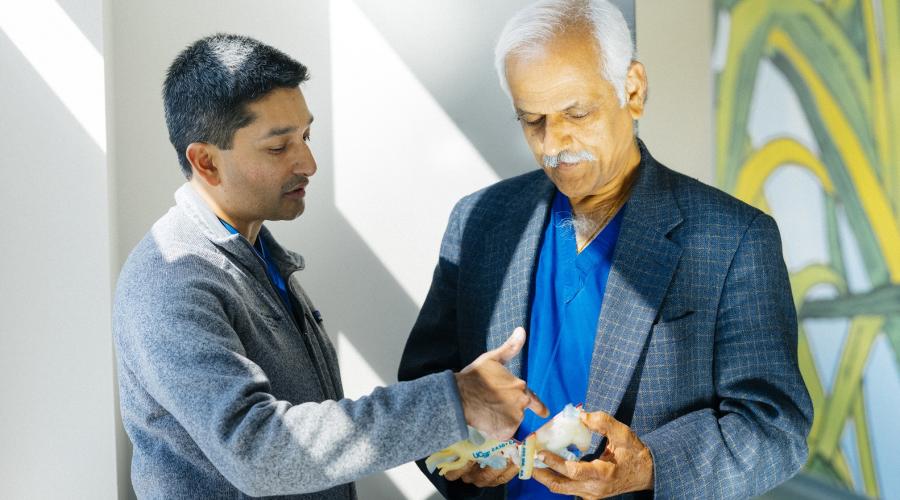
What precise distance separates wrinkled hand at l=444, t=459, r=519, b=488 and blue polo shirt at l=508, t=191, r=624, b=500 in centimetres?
9

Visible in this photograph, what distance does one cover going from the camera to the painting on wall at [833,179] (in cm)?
257

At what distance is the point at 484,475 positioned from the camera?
6.69ft

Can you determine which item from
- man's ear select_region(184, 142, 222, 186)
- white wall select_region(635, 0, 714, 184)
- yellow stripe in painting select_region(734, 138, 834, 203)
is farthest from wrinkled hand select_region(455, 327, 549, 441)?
white wall select_region(635, 0, 714, 184)

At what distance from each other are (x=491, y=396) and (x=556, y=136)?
0.61 m

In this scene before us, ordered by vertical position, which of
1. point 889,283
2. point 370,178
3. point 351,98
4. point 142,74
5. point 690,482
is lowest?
point 889,283

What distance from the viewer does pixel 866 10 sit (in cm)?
261

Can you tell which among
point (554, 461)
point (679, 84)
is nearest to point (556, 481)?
point (554, 461)

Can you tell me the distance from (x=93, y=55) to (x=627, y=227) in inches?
59.1

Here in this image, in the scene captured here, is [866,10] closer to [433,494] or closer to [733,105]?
[733,105]

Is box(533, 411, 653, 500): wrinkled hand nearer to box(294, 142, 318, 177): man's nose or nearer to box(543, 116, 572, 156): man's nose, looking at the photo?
box(543, 116, 572, 156): man's nose

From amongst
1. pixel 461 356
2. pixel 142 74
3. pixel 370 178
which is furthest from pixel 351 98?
pixel 461 356

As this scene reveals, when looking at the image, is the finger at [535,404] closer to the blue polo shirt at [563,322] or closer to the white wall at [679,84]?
the blue polo shirt at [563,322]

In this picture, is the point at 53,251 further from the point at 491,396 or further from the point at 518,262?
the point at 491,396

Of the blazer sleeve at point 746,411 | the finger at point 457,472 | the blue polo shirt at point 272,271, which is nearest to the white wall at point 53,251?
the blue polo shirt at point 272,271
